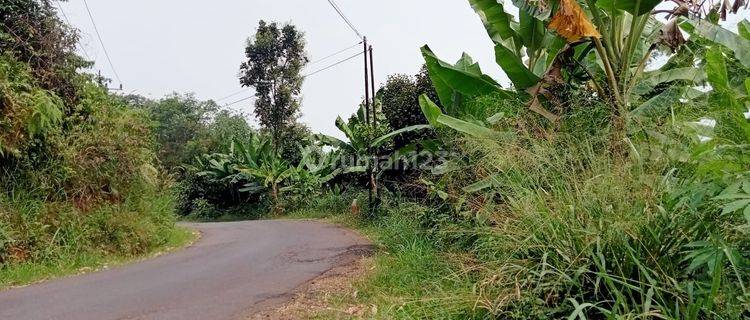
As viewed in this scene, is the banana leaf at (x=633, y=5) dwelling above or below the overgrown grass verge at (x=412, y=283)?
above

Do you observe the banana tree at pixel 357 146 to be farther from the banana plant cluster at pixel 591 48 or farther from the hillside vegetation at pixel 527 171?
the banana plant cluster at pixel 591 48

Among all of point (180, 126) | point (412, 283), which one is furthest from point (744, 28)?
point (180, 126)

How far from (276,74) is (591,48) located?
23.2 meters

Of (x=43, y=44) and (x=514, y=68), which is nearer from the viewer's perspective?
(x=514, y=68)

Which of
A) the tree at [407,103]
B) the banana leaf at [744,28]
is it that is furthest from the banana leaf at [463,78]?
the tree at [407,103]

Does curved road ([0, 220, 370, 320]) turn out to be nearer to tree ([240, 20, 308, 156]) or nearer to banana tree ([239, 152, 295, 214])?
banana tree ([239, 152, 295, 214])

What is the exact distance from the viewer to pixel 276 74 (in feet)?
94.4

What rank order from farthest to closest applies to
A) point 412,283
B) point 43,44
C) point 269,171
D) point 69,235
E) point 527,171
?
1. point 269,171
2. point 43,44
3. point 69,235
4. point 412,283
5. point 527,171

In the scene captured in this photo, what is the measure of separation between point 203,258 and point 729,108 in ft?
28.9

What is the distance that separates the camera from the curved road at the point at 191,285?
19.9 feet

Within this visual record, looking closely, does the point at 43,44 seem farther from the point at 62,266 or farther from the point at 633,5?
the point at 633,5

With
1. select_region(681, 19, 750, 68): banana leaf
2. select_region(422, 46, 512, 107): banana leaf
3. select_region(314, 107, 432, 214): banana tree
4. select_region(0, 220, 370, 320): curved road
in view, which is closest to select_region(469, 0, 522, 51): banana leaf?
select_region(422, 46, 512, 107): banana leaf

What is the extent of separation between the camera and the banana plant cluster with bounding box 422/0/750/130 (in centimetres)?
585

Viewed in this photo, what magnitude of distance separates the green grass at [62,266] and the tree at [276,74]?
59.1ft
